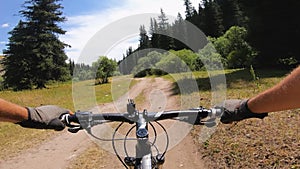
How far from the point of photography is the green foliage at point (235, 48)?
34.8 m

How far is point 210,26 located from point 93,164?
58.9m

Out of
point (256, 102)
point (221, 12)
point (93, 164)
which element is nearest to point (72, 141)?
point (93, 164)

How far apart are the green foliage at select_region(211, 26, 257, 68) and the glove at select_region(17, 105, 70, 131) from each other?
32491mm

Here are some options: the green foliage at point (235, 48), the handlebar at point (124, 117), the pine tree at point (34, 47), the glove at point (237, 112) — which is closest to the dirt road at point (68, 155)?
the handlebar at point (124, 117)

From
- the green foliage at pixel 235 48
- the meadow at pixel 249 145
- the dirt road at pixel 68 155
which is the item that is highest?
the green foliage at pixel 235 48

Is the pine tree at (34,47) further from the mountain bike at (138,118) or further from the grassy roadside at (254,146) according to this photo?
the mountain bike at (138,118)

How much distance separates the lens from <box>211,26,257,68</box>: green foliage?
3484cm

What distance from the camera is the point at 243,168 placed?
5.76 m

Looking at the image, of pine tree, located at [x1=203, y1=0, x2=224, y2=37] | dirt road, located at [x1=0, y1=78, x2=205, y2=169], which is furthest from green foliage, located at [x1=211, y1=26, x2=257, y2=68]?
dirt road, located at [x1=0, y1=78, x2=205, y2=169]

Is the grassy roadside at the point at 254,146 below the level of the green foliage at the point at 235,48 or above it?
below

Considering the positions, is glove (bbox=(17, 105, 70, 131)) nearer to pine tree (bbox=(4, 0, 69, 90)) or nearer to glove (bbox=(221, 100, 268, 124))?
glove (bbox=(221, 100, 268, 124))

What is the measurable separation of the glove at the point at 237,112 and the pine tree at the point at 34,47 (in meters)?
38.4

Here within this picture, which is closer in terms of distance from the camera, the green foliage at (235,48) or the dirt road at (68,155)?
the dirt road at (68,155)

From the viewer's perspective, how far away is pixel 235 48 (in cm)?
3828
